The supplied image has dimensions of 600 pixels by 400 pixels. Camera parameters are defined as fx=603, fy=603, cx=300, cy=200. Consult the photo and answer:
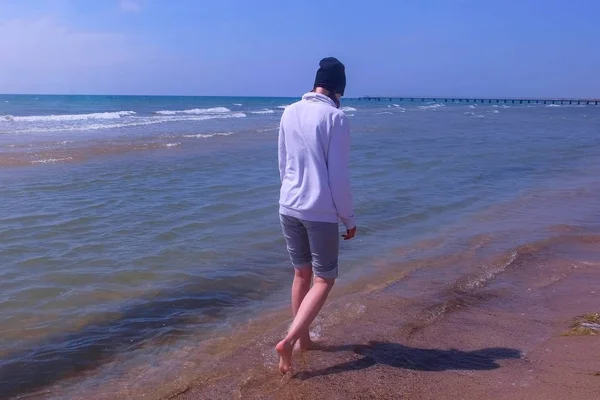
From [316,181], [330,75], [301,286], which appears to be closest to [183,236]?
[301,286]

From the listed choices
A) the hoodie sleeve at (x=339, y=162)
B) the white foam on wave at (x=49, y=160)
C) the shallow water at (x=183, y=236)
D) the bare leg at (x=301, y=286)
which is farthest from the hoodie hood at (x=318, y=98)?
the white foam on wave at (x=49, y=160)

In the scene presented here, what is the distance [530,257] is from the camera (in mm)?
6770

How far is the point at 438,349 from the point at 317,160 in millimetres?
1668

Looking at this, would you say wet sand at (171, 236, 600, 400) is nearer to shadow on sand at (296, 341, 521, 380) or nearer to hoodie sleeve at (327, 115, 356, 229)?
shadow on sand at (296, 341, 521, 380)

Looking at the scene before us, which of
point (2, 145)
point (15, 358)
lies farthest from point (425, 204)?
point (2, 145)

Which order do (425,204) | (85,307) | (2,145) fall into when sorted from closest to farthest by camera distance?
(85,307) < (425,204) < (2,145)

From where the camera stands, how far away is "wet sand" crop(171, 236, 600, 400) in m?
3.59

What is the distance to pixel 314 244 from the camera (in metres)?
3.74

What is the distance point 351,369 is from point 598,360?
1.58 metres

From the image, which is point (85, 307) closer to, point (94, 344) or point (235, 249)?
point (94, 344)

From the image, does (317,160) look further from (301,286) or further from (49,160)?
(49,160)

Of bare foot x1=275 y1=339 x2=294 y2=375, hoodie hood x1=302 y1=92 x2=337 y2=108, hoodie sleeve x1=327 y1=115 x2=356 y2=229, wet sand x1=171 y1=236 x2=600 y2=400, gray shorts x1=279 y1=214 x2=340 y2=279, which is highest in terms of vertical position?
hoodie hood x1=302 y1=92 x2=337 y2=108

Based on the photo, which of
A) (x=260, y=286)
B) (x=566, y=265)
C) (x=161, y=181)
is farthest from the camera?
(x=161, y=181)

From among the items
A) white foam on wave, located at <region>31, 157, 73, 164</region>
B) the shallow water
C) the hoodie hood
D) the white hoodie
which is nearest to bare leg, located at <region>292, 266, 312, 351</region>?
the white hoodie
